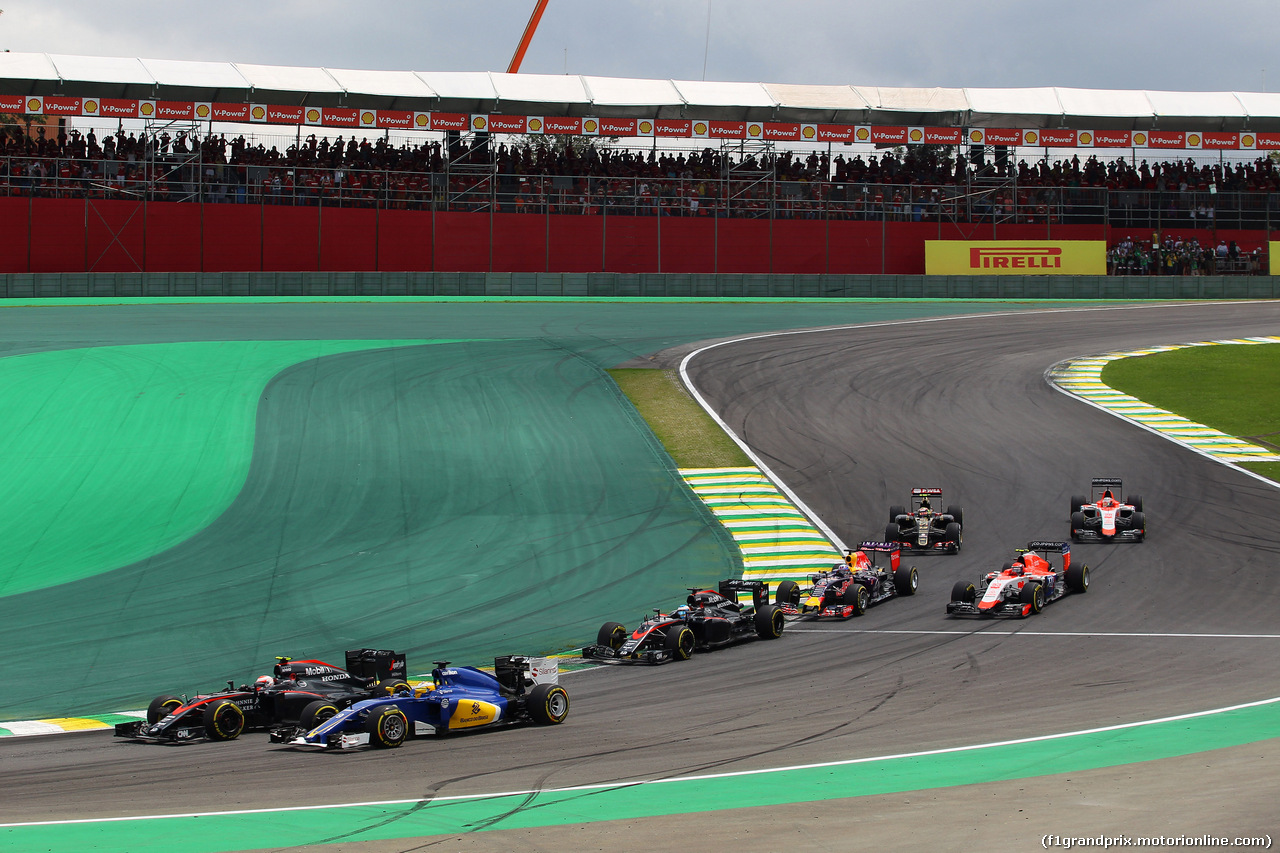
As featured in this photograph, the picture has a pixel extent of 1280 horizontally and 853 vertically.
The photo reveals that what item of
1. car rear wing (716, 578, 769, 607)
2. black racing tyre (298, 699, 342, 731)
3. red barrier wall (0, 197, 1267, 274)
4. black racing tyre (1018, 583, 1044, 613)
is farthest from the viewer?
red barrier wall (0, 197, 1267, 274)

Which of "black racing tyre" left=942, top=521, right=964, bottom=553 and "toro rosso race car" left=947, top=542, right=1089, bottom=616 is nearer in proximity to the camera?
"toro rosso race car" left=947, top=542, right=1089, bottom=616

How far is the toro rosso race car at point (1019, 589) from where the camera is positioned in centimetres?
1873

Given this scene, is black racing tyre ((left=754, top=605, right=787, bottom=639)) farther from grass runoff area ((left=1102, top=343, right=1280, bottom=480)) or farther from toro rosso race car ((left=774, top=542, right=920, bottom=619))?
grass runoff area ((left=1102, top=343, right=1280, bottom=480))

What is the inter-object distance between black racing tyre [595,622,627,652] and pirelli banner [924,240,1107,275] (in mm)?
41689

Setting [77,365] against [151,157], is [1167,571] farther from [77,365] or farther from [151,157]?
[151,157]

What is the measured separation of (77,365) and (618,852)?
90.2 feet

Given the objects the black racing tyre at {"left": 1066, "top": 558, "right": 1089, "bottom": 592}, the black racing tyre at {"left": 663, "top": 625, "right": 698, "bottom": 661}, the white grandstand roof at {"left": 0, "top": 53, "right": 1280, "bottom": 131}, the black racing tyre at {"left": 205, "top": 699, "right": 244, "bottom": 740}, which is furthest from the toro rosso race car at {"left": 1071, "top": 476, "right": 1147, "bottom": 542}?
the white grandstand roof at {"left": 0, "top": 53, "right": 1280, "bottom": 131}

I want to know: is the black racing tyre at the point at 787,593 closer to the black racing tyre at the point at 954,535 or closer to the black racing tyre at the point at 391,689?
the black racing tyre at the point at 954,535

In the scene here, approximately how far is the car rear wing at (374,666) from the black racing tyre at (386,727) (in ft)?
5.80

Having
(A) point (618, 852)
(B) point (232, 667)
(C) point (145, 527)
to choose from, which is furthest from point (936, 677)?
(C) point (145, 527)

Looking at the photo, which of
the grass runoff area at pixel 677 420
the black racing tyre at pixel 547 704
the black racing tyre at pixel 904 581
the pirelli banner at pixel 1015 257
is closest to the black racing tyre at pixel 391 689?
the black racing tyre at pixel 547 704

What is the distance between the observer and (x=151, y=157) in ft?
158

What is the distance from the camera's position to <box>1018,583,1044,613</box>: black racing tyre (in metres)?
19.0

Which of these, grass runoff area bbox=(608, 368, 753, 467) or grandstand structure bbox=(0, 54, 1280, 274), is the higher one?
grandstand structure bbox=(0, 54, 1280, 274)
